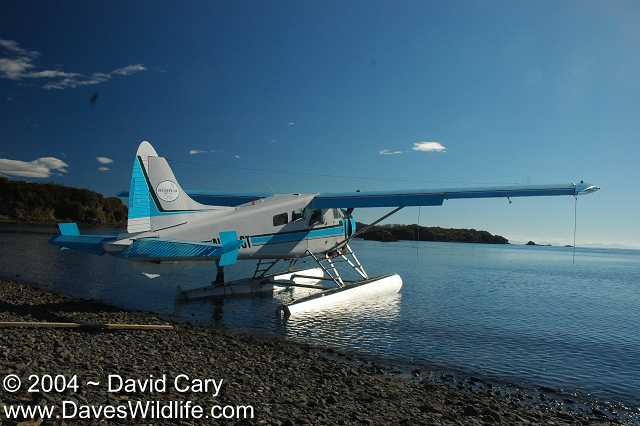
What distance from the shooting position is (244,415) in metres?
4.29

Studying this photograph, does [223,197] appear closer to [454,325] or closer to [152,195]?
[152,195]

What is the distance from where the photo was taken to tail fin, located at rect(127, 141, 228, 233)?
30.7 ft

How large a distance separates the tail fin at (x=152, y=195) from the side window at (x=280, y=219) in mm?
2402

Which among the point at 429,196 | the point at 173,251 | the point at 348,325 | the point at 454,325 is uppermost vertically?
the point at 429,196

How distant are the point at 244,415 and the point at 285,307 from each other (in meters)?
5.98

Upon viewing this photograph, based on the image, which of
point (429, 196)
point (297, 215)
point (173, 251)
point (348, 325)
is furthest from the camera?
point (429, 196)

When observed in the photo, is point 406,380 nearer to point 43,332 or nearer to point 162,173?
point 43,332

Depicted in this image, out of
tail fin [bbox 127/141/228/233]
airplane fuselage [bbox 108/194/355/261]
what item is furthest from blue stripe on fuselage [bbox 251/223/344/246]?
tail fin [bbox 127/141/228/233]

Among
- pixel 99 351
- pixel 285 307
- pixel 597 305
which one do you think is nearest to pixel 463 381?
pixel 285 307

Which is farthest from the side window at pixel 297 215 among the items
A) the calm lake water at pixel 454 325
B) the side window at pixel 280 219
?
the calm lake water at pixel 454 325

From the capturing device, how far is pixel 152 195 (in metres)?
9.67

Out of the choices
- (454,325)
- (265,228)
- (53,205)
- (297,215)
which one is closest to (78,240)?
(265,228)

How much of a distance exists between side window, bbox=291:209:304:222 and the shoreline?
4527mm

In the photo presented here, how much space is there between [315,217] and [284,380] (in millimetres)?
7354
